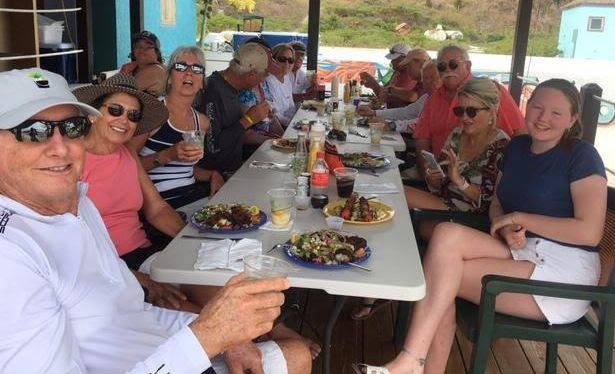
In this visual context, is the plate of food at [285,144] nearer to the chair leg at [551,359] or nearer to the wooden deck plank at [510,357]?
the wooden deck plank at [510,357]

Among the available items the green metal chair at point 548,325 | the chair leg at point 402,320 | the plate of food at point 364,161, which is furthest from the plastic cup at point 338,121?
the green metal chair at point 548,325

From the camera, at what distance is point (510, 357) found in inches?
101

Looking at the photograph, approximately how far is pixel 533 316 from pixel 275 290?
1161 millimetres

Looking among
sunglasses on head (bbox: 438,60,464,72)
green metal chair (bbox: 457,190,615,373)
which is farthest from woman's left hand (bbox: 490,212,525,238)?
sunglasses on head (bbox: 438,60,464,72)

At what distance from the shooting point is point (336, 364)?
8.05 feet

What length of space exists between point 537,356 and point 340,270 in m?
1.45

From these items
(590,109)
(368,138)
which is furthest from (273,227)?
(590,109)

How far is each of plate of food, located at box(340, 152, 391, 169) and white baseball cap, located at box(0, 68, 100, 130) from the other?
1.80 metres

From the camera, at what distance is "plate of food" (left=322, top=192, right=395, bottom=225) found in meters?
2.05

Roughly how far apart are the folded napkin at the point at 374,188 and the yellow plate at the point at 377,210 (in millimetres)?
214

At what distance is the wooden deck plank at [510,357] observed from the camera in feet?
8.16

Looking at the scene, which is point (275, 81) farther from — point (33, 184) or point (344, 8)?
point (33, 184)

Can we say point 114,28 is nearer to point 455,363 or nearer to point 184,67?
point 184,67

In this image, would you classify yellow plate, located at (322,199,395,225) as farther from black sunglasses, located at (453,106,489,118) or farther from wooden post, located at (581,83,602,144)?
wooden post, located at (581,83,602,144)
